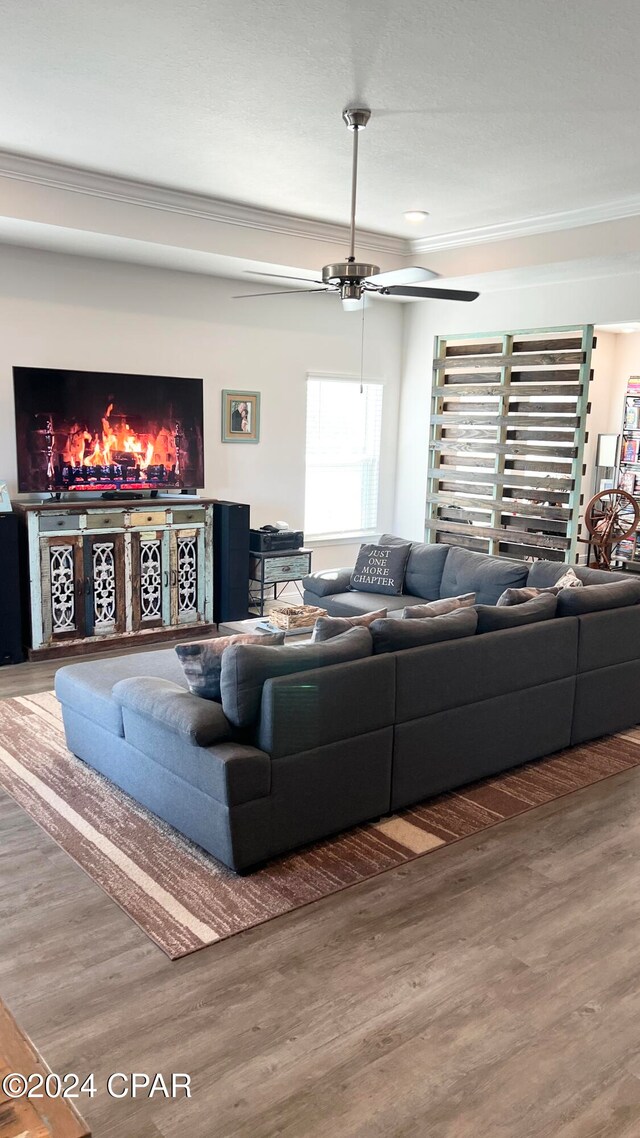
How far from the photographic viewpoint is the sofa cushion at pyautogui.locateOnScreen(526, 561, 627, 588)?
188 inches

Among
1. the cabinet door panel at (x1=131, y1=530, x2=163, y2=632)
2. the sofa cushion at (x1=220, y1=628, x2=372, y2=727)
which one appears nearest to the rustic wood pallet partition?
the cabinet door panel at (x1=131, y1=530, x2=163, y2=632)

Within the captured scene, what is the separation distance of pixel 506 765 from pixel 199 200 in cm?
409

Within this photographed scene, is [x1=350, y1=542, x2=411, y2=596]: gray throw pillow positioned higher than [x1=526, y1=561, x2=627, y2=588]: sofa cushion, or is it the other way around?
[x1=526, y1=561, x2=627, y2=588]: sofa cushion

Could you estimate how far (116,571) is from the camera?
5.76 m

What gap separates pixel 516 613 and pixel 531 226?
3454 millimetres

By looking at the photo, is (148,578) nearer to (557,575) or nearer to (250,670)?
(557,575)

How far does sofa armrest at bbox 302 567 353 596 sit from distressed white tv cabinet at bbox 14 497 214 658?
89cm

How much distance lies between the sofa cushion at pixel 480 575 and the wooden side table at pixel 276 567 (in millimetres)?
1572

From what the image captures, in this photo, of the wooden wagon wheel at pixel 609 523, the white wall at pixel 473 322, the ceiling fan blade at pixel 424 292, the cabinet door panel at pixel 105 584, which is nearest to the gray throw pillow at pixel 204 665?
the ceiling fan blade at pixel 424 292

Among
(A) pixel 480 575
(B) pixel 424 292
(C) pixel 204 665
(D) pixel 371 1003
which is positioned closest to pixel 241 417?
(A) pixel 480 575

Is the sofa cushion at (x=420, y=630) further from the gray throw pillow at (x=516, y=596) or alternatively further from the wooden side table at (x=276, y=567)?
the wooden side table at (x=276, y=567)

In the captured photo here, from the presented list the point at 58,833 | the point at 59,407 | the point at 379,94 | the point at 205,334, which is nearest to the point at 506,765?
the point at 58,833

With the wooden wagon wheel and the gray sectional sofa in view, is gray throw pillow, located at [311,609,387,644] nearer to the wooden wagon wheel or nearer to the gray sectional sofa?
the gray sectional sofa

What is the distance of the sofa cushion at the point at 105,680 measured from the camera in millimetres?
3529
